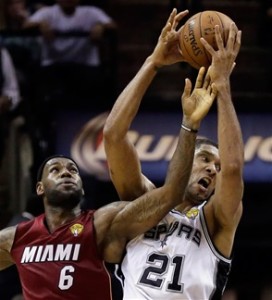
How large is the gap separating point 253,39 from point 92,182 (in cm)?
258

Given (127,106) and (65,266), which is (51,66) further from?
(127,106)

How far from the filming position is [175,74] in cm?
1138

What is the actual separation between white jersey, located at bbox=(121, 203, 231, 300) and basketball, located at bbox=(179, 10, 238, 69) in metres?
0.79

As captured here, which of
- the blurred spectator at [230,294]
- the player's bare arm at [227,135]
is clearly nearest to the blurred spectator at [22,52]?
the blurred spectator at [230,294]

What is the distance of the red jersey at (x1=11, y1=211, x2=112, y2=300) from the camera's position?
22.1ft

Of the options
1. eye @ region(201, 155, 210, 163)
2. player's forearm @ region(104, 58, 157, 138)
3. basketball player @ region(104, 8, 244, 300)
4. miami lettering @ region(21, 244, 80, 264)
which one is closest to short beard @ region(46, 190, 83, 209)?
miami lettering @ region(21, 244, 80, 264)

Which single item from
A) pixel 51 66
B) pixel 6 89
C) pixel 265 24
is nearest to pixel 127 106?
pixel 6 89

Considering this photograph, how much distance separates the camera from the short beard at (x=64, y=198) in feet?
22.6

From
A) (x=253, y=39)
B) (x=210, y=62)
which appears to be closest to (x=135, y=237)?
(x=210, y=62)

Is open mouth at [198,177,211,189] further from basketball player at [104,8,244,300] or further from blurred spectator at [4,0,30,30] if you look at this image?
blurred spectator at [4,0,30,30]

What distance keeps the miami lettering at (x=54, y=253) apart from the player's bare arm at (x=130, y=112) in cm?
Result: 69

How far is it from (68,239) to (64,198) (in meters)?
0.24

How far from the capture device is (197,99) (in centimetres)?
607

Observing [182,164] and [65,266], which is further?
[65,266]
